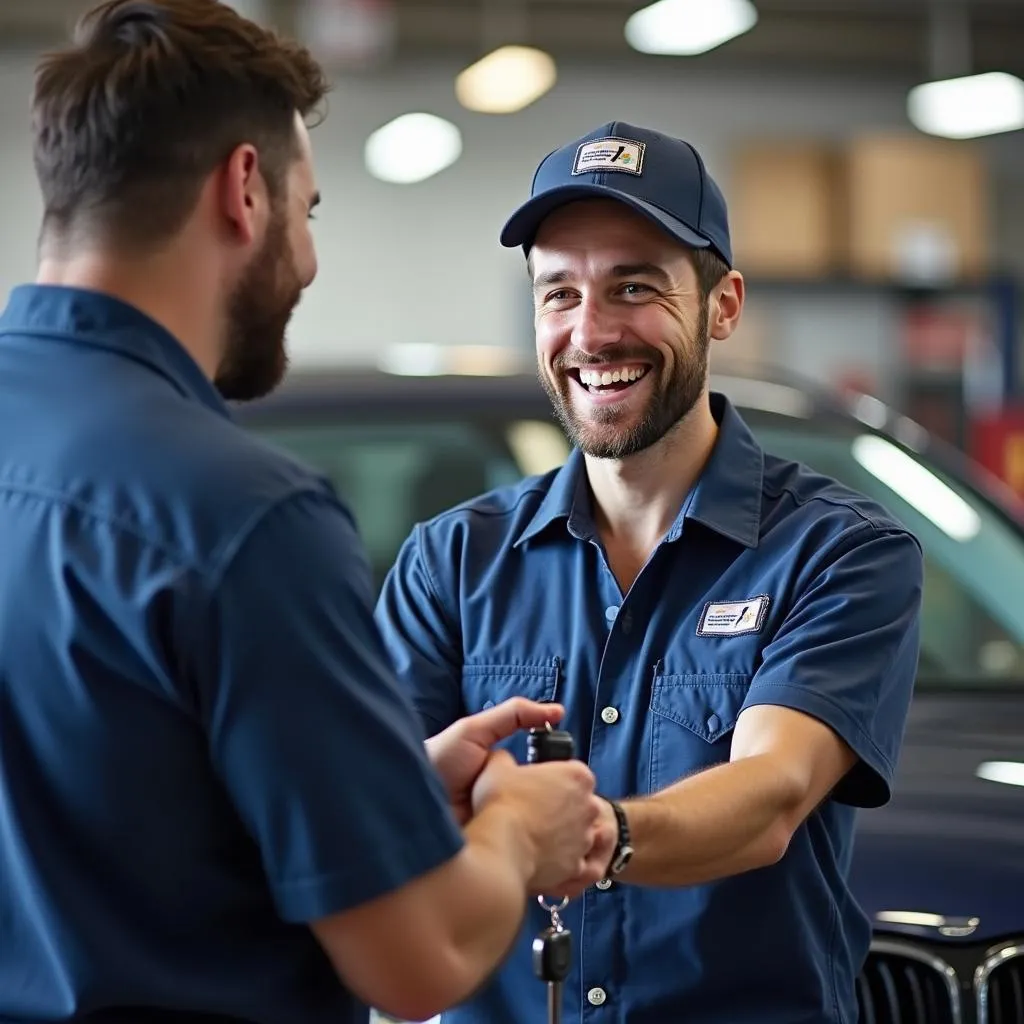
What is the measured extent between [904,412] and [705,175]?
9.68 meters

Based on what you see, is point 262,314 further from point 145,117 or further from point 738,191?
point 738,191

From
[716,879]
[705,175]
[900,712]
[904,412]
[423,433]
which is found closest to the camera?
[716,879]

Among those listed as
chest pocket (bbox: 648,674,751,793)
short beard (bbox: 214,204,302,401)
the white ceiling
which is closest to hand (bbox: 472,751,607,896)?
chest pocket (bbox: 648,674,751,793)

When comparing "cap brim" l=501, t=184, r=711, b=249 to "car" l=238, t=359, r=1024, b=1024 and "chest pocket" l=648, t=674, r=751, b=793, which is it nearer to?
"chest pocket" l=648, t=674, r=751, b=793

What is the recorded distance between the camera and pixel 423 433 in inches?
133

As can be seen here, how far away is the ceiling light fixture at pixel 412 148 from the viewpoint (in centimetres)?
1122

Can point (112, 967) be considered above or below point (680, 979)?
above

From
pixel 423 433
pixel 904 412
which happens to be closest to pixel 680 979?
pixel 423 433

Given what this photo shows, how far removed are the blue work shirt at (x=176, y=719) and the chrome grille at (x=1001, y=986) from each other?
110cm

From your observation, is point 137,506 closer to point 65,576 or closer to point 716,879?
point 65,576

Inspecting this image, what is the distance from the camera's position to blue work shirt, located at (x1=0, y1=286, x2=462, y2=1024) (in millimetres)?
1284

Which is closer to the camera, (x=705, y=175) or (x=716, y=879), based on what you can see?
(x=716, y=879)

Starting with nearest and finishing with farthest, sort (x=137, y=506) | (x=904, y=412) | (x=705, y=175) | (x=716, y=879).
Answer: (x=137, y=506) < (x=716, y=879) < (x=705, y=175) < (x=904, y=412)

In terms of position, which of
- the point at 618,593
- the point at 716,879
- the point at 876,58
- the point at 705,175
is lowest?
the point at 716,879
